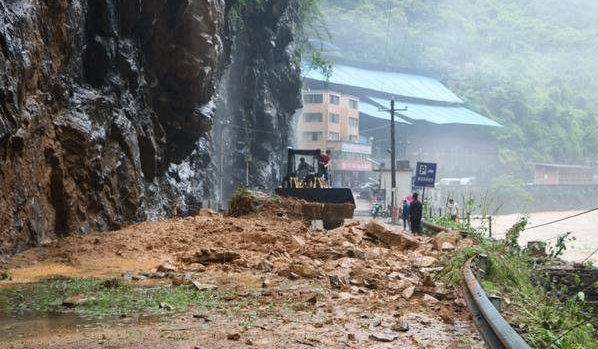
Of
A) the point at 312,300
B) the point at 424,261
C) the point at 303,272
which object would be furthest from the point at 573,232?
the point at 312,300

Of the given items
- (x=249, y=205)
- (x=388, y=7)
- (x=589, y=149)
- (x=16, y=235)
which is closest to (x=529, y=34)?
(x=388, y=7)

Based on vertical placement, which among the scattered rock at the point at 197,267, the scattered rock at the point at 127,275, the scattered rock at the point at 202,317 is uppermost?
the scattered rock at the point at 202,317

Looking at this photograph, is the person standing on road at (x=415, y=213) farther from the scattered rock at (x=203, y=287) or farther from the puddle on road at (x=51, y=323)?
the puddle on road at (x=51, y=323)

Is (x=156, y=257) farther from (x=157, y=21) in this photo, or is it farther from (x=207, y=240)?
(x=157, y=21)

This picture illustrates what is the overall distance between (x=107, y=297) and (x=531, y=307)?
5350 mm

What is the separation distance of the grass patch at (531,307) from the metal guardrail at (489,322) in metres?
0.37

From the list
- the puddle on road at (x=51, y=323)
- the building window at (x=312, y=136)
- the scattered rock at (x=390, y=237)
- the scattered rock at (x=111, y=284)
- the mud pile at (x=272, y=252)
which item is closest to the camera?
the puddle on road at (x=51, y=323)

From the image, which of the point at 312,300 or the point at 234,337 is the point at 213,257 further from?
the point at 234,337

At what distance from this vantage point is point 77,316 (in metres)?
7.02

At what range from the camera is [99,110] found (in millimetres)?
18625

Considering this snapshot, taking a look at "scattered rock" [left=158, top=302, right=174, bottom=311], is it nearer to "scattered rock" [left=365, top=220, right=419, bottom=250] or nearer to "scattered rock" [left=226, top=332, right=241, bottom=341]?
"scattered rock" [left=226, top=332, right=241, bottom=341]

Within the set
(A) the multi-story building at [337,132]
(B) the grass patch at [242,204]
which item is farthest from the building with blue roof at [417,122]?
(B) the grass patch at [242,204]

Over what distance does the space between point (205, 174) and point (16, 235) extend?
73.5 ft

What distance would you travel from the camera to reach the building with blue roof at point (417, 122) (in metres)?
75.6
